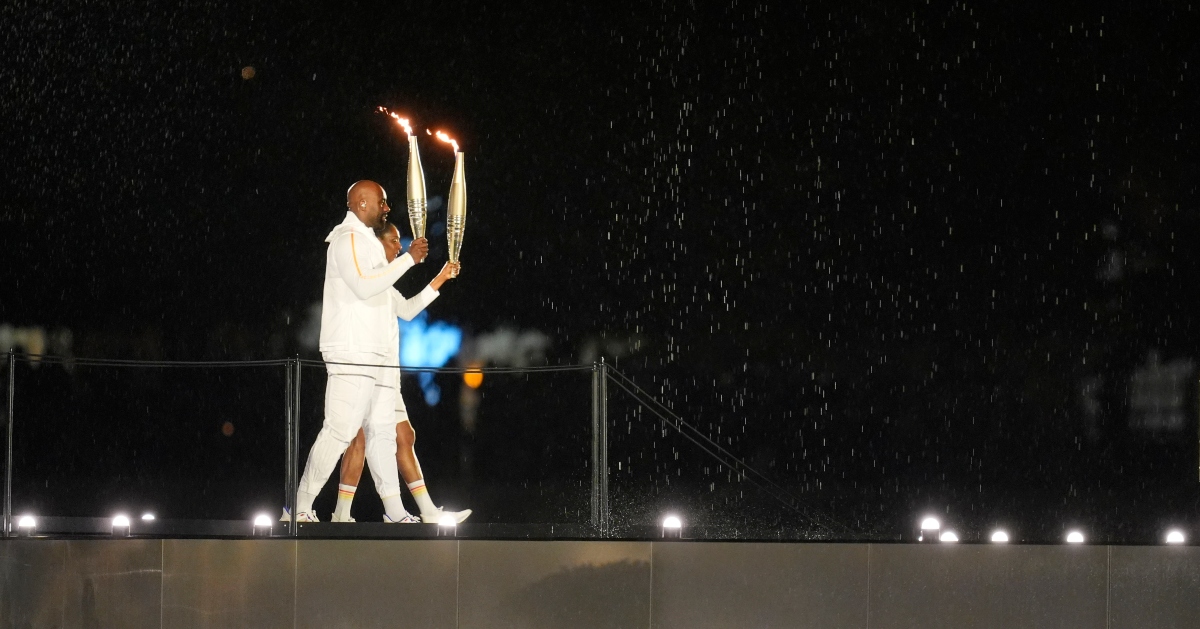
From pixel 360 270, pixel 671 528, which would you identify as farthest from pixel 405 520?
pixel 671 528

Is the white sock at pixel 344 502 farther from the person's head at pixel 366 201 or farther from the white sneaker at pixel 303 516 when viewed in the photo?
the person's head at pixel 366 201

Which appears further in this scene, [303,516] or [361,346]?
[361,346]

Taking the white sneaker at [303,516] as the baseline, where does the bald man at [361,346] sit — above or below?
above

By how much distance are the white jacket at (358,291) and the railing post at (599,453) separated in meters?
1.22

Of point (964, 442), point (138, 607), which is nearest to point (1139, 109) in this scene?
point (964, 442)

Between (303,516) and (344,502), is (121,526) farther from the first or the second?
(344,502)

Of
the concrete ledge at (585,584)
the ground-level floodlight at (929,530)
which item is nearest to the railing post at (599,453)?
the concrete ledge at (585,584)

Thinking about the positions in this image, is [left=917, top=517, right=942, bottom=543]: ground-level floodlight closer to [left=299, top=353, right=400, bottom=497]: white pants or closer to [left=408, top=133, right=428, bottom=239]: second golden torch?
[left=299, top=353, right=400, bottom=497]: white pants

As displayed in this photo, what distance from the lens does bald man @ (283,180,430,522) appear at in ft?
25.0

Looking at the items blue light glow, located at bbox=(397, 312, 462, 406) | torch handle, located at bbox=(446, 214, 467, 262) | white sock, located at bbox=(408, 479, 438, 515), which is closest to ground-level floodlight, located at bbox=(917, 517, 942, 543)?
white sock, located at bbox=(408, 479, 438, 515)

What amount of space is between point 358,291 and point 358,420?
0.71 m

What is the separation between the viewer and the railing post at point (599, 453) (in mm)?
7457

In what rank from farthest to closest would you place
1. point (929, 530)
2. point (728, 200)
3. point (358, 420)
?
point (728, 200) → point (358, 420) → point (929, 530)

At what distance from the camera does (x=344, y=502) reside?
766 centimetres
